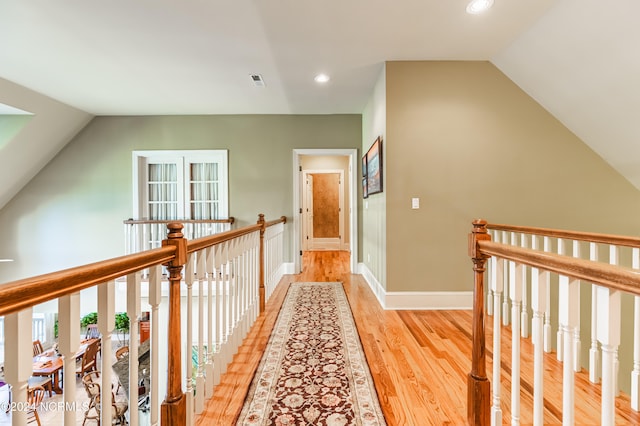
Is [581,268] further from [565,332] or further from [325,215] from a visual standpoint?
[325,215]

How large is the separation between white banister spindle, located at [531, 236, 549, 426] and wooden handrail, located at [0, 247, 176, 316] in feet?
4.30

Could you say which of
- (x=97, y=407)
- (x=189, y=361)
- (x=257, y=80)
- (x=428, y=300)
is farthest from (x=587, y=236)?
(x=97, y=407)

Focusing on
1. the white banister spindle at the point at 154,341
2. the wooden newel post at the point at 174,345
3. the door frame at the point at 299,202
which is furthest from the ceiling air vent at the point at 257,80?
the white banister spindle at the point at 154,341

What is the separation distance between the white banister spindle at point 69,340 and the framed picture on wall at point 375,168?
2811 millimetres

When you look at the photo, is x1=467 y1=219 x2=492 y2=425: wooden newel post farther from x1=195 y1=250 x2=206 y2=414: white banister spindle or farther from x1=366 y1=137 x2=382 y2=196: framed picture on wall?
x1=366 y1=137 x2=382 y2=196: framed picture on wall

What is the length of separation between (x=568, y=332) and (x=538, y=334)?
0.50ft

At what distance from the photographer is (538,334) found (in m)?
1.00

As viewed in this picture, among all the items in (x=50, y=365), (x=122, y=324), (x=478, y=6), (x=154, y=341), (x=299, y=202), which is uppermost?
(x=478, y=6)

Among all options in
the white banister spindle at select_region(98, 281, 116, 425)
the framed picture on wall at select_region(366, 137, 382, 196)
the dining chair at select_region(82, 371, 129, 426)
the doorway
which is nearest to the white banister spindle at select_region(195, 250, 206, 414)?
the white banister spindle at select_region(98, 281, 116, 425)

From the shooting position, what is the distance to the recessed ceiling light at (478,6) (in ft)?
6.98

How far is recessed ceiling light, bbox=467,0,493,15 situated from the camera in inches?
83.7

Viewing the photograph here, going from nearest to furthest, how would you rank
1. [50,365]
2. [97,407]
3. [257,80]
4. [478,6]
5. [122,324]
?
[478,6], [97,407], [257,80], [50,365], [122,324]

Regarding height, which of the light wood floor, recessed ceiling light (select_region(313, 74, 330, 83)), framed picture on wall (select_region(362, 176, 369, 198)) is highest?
recessed ceiling light (select_region(313, 74, 330, 83))

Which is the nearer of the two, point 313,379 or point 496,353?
point 496,353
